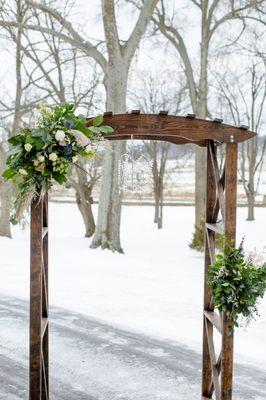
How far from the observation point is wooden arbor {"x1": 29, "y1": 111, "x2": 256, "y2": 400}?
3793 millimetres

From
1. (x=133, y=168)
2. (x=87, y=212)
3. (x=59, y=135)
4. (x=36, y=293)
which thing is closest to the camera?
(x=59, y=135)

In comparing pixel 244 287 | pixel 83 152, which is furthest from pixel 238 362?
pixel 83 152

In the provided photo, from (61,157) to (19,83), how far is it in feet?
55.9

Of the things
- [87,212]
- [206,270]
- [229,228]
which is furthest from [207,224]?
[87,212]

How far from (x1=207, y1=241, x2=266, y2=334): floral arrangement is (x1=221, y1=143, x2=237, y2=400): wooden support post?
11 centimetres

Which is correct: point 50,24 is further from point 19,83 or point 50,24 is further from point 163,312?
point 163,312

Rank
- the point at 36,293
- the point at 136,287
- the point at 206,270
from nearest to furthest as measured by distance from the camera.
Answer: the point at 36,293
the point at 206,270
the point at 136,287

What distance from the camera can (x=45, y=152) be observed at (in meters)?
3.58

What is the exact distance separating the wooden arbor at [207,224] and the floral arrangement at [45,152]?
135 mm

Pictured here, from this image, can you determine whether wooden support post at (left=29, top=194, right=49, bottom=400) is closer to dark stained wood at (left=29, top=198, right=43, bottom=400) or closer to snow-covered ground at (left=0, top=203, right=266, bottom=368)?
dark stained wood at (left=29, top=198, right=43, bottom=400)

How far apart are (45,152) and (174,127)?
1157 mm

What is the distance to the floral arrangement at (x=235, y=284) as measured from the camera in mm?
3871

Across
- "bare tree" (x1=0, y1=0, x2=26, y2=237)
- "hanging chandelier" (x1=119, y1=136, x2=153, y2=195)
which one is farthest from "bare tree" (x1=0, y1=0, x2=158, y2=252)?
"bare tree" (x1=0, y1=0, x2=26, y2=237)

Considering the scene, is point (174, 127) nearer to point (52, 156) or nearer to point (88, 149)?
point (88, 149)
